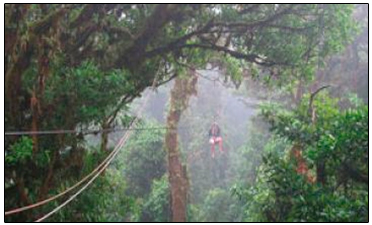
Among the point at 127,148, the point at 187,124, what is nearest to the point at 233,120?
the point at 187,124

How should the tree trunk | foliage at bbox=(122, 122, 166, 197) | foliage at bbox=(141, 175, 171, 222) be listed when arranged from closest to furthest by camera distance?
the tree trunk < foliage at bbox=(141, 175, 171, 222) < foliage at bbox=(122, 122, 166, 197)

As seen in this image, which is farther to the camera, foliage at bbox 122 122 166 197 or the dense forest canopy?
foliage at bbox 122 122 166 197

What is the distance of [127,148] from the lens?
16.4 meters

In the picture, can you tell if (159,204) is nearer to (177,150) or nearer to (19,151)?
(177,150)

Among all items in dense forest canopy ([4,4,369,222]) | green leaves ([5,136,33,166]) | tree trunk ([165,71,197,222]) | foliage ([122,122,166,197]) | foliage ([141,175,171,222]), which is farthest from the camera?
foliage ([122,122,166,197])

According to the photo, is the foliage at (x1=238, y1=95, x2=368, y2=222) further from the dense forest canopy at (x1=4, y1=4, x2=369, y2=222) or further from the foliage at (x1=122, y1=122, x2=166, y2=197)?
the foliage at (x1=122, y1=122, x2=166, y2=197)

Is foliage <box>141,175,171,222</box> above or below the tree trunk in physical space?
below

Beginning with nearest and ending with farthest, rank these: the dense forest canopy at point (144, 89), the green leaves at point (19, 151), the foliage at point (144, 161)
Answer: the green leaves at point (19, 151)
the dense forest canopy at point (144, 89)
the foliage at point (144, 161)

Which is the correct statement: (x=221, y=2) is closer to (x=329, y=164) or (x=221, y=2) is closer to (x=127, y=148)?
(x=329, y=164)

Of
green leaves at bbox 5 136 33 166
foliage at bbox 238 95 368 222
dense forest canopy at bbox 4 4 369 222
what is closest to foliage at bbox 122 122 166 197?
dense forest canopy at bbox 4 4 369 222

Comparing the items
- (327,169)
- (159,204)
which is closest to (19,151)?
(327,169)

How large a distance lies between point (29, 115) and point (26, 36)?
2.81 ft

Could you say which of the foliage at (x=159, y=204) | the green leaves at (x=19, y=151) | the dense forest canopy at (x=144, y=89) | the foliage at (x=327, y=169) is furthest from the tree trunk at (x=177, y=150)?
the green leaves at (x=19, y=151)

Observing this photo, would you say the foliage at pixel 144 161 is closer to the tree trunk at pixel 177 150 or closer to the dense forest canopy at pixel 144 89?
the tree trunk at pixel 177 150
